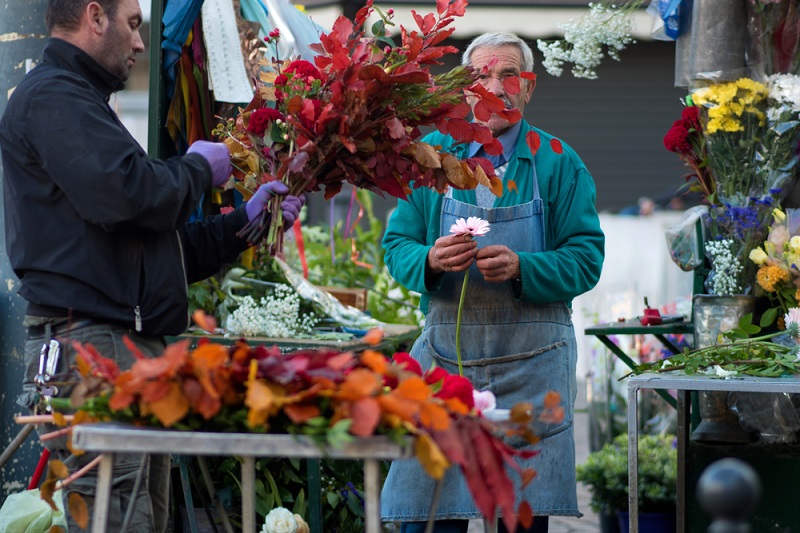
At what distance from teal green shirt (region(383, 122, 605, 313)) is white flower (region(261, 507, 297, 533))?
1.03 m

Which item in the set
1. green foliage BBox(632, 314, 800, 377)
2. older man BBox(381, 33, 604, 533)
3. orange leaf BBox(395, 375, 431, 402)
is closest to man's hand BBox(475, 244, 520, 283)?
older man BBox(381, 33, 604, 533)

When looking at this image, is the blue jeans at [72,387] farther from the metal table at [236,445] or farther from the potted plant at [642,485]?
the potted plant at [642,485]

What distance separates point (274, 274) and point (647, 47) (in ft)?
24.1

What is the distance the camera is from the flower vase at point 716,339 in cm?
426

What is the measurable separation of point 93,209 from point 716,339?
2.47 meters

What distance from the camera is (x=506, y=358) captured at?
3.53 metres

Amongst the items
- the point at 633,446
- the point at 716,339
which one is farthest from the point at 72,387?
the point at 716,339

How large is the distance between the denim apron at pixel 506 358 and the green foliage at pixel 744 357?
1.43 ft

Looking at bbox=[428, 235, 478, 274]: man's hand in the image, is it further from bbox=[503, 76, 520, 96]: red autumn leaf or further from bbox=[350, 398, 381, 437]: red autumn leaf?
A: bbox=[350, 398, 381, 437]: red autumn leaf

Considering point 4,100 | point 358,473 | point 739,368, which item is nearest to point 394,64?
point 739,368

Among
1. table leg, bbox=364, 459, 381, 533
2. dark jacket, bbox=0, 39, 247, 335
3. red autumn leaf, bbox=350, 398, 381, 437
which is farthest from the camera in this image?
dark jacket, bbox=0, 39, 247, 335

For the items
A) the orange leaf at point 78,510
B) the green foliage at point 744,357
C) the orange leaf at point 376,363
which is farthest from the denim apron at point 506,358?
the orange leaf at point 78,510

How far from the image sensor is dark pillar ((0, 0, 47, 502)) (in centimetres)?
406

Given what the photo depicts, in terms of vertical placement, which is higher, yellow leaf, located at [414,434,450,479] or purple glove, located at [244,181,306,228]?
purple glove, located at [244,181,306,228]
